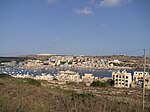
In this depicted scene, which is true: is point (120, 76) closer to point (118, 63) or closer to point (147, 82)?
point (147, 82)

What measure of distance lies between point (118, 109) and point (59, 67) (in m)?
180

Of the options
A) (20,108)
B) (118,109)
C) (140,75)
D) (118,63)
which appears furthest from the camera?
(118,63)

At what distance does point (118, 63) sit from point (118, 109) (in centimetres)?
17533

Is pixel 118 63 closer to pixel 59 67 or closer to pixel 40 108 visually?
pixel 59 67

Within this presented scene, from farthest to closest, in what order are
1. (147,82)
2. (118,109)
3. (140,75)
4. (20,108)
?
Answer: (140,75)
(147,82)
(118,109)
(20,108)

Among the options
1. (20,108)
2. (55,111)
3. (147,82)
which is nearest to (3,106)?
(20,108)

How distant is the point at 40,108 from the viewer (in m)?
8.46

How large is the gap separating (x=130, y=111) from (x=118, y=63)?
175173 millimetres

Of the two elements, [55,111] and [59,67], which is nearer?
[55,111]

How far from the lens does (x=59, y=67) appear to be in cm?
18825

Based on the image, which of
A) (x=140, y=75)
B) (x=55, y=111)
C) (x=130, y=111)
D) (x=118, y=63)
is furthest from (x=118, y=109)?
(x=118, y=63)

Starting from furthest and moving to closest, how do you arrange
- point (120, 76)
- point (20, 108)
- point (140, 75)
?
1. point (140, 75)
2. point (120, 76)
3. point (20, 108)

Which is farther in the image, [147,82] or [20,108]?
[147,82]

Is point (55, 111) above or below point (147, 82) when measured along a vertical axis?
above
